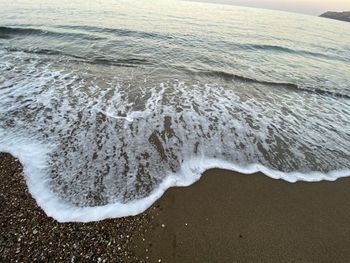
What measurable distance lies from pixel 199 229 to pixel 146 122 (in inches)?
141

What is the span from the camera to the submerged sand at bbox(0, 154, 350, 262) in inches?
127

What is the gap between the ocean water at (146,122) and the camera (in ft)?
14.6

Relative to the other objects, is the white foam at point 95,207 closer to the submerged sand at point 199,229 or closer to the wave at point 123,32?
the submerged sand at point 199,229

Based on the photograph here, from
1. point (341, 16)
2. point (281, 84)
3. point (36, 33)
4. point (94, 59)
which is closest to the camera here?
point (281, 84)

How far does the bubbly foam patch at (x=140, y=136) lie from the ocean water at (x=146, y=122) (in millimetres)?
28

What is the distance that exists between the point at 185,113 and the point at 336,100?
24.5 ft

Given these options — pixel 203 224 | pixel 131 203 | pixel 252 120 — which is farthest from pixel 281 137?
pixel 131 203

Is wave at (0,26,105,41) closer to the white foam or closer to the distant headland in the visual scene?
the white foam

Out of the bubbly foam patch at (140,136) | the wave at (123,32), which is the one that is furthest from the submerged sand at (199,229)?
the wave at (123,32)

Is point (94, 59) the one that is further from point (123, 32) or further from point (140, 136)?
point (123, 32)

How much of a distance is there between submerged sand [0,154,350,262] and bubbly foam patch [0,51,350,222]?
0.27 metres

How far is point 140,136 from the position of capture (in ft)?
19.1

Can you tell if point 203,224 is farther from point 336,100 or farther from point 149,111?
point 336,100

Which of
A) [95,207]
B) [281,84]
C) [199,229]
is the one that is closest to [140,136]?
[95,207]
